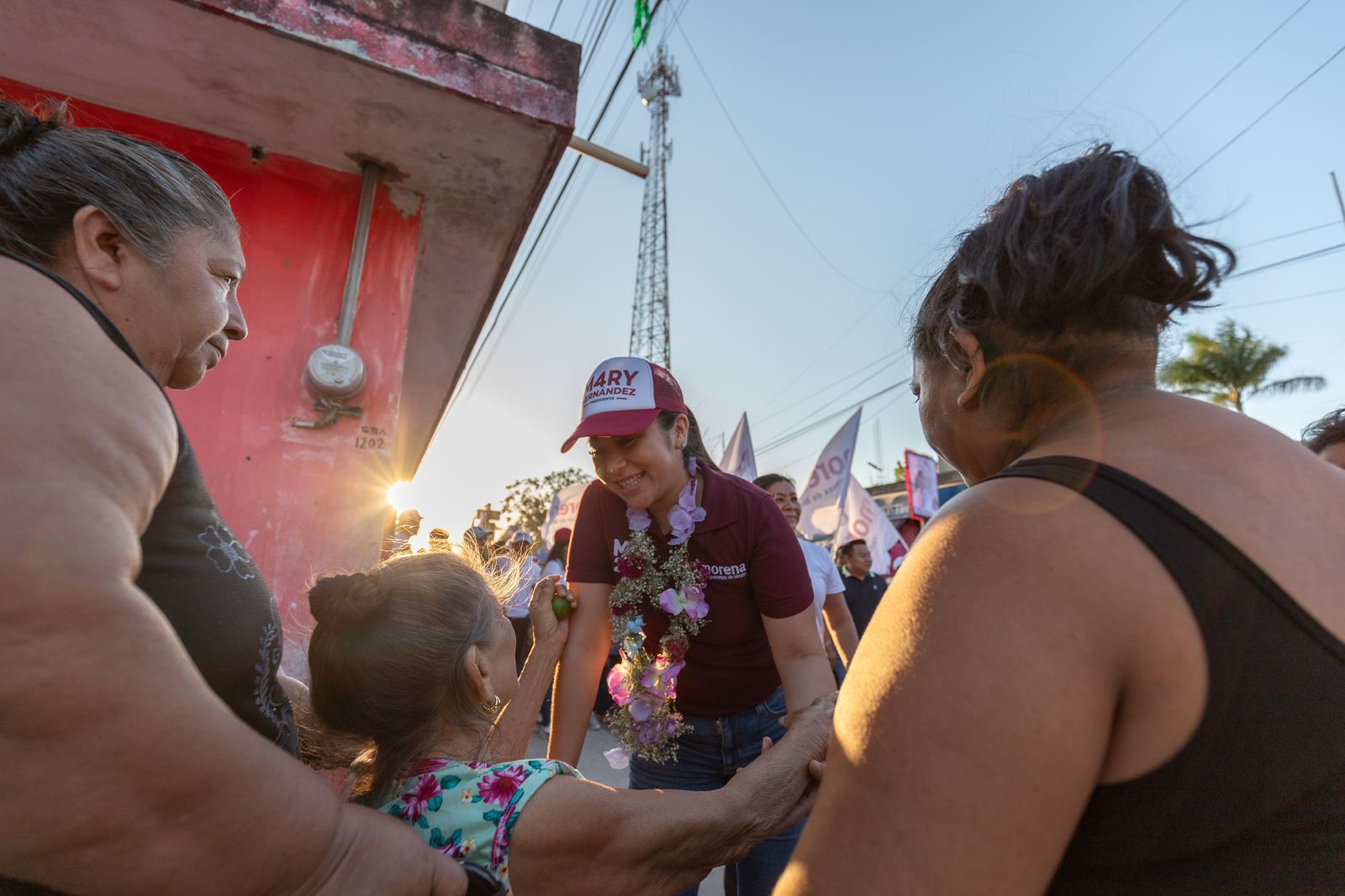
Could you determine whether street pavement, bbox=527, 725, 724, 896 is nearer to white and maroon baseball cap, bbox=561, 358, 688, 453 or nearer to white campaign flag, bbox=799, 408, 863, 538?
white and maroon baseball cap, bbox=561, 358, 688, 453

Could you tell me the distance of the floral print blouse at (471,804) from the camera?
4.42 feet

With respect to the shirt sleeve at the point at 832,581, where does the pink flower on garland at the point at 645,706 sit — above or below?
below

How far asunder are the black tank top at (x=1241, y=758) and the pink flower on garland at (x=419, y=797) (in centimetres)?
122

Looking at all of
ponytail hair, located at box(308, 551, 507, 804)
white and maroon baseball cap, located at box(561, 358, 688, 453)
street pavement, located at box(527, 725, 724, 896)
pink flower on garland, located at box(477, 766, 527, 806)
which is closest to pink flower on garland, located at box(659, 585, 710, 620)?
white and maroon baseball cap, located at box(561, 358, 688, 453)

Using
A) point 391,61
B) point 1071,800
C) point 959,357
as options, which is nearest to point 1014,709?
point 1071,800

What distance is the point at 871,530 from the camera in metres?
8.98

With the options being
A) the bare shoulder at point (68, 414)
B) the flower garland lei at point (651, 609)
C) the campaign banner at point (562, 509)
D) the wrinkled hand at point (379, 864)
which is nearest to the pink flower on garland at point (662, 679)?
the flower garland lei at point (651, 609)

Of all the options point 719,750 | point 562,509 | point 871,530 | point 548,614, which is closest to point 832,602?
point 719,750

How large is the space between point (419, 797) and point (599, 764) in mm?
4434

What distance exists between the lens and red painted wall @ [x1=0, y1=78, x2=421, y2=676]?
11.2ft

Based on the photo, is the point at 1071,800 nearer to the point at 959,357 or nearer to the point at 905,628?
the point at 905,628

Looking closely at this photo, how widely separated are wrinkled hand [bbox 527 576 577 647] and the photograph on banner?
1282cm

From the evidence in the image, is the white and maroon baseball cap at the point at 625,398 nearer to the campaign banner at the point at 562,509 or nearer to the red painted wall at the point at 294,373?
the red painted wall at the point at 294,373

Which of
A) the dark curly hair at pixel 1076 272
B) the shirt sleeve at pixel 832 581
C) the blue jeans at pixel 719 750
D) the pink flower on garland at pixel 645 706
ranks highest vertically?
the dark curly hair at pixel 1076 272
